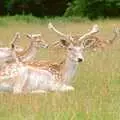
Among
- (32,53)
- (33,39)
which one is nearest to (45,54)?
(33,39)

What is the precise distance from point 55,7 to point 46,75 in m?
31.3

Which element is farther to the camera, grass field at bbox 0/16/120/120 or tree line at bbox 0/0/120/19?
tree line at bbox 0/0/120/19

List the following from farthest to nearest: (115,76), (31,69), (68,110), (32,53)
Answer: (32,53) → (115,76) → (31,69) → (68,110)

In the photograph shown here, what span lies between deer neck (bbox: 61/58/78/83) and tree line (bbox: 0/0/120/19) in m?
24.8

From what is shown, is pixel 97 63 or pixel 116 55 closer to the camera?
pixel 97 63

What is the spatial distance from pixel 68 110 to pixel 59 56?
21.4ft

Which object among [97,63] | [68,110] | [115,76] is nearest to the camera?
[68,110]

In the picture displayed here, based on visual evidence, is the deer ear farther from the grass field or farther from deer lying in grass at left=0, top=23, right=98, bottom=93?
the grass field

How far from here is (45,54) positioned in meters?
13.9

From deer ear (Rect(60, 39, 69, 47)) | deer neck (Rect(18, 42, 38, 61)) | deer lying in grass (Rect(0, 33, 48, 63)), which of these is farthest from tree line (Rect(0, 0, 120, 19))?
deer ear (Rect(60, 39, 69, 47))

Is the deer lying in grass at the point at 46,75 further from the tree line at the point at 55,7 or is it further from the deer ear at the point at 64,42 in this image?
the tree line at the point at 55,7

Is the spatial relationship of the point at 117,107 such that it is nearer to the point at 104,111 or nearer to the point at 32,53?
the point at 104,111

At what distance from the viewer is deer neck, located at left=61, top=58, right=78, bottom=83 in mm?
8891

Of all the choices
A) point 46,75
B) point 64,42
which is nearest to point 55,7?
point 64,42
